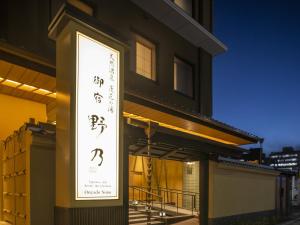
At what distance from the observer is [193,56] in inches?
891

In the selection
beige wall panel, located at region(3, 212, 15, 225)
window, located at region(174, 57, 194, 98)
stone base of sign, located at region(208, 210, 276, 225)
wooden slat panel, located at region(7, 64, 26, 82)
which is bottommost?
stone base of sign, located at region(208, 210, 276, 225)

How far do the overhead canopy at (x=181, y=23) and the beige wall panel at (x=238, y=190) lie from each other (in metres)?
9.50

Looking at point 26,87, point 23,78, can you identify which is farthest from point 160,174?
point 23,78

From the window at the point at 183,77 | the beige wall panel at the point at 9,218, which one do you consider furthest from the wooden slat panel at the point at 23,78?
the window at the point at 183,77

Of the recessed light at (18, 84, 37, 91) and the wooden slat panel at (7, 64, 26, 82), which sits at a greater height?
the wooden slat panel at (7, 64, 26, 82)

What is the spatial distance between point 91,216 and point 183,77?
53.7ft

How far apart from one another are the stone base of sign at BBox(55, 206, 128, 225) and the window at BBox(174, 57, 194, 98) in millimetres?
14404

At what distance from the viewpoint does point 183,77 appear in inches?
866

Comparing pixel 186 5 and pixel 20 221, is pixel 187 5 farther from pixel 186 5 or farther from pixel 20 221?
pixel 20 221

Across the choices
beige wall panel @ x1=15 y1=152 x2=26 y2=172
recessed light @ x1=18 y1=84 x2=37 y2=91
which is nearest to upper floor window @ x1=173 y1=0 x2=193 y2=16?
recessed light @ x1=18 y1=84 x2=37 y2=91

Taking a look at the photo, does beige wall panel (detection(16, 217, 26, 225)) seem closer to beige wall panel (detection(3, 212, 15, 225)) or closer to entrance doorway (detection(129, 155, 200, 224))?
beige wall panel (detection(3, 212, 15, 225))

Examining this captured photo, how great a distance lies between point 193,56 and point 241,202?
412 inches

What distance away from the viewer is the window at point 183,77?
839 inches

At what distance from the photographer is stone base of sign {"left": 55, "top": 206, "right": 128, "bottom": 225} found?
245 inches
